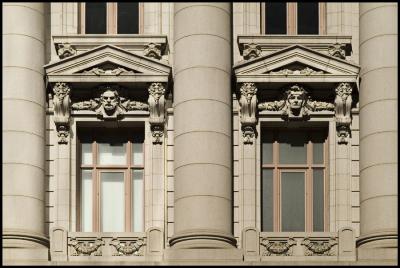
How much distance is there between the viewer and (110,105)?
41.4 metres

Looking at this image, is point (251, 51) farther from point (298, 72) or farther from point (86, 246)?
point (86, 246)

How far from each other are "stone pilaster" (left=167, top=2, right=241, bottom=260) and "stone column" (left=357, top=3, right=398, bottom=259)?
3.71 meters

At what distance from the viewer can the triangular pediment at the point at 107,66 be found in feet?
136

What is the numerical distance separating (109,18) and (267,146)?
6.00 meters

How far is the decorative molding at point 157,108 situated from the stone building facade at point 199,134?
4 cm

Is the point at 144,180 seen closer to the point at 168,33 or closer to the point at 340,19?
the point at 168,33

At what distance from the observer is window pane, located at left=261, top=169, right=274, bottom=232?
41.3 metres

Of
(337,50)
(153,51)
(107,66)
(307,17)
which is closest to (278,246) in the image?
(337,50)

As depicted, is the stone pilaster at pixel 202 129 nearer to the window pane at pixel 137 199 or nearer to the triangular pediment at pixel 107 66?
the triangular pediment at pixel 107 66

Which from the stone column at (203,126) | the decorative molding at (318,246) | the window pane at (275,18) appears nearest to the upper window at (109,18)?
the stone column at (203,126)

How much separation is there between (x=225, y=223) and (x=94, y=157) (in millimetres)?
4644

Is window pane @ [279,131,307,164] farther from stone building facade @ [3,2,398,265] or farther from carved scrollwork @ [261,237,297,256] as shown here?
carved scrollwork @ [261,237,297,256]

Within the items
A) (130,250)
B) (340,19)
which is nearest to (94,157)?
(130,250)

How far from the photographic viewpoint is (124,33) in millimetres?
42750
